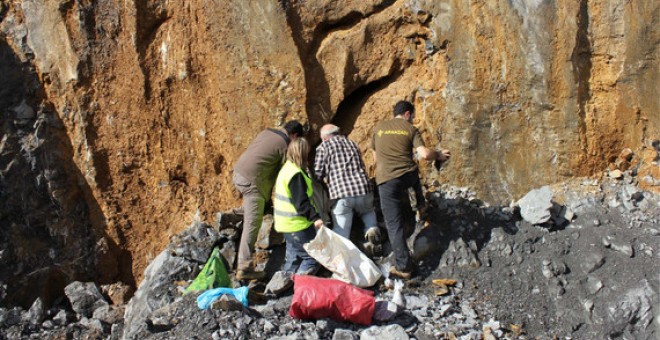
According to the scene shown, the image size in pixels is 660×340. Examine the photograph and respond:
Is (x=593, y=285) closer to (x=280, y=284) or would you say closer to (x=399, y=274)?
(x=399, y=274)

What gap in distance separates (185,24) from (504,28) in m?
3.45

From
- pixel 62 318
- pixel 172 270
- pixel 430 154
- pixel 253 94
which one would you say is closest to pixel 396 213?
pixel 430 154

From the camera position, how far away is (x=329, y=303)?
196 inches

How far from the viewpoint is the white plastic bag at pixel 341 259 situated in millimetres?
5379

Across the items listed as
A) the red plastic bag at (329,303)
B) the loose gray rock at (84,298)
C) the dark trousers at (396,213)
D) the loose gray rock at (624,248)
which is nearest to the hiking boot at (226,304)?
the red plastic bag at (329,303)

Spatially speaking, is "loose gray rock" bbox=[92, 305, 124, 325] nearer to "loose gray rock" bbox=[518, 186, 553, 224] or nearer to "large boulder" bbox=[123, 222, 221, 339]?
"large boulder" bbox=[123, 222, 221, 339]

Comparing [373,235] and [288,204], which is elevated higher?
[288,204]

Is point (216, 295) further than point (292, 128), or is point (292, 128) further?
point (292, 128)

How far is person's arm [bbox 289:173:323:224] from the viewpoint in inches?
216

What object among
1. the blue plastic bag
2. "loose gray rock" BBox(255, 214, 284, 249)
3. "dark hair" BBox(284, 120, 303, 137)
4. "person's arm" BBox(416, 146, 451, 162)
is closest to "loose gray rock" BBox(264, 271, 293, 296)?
the blue plastic bag

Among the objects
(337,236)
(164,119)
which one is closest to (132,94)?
(164,119)

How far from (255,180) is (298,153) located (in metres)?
0.63

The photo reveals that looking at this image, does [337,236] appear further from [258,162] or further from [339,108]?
[339,108]

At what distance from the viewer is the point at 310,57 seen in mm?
6938
